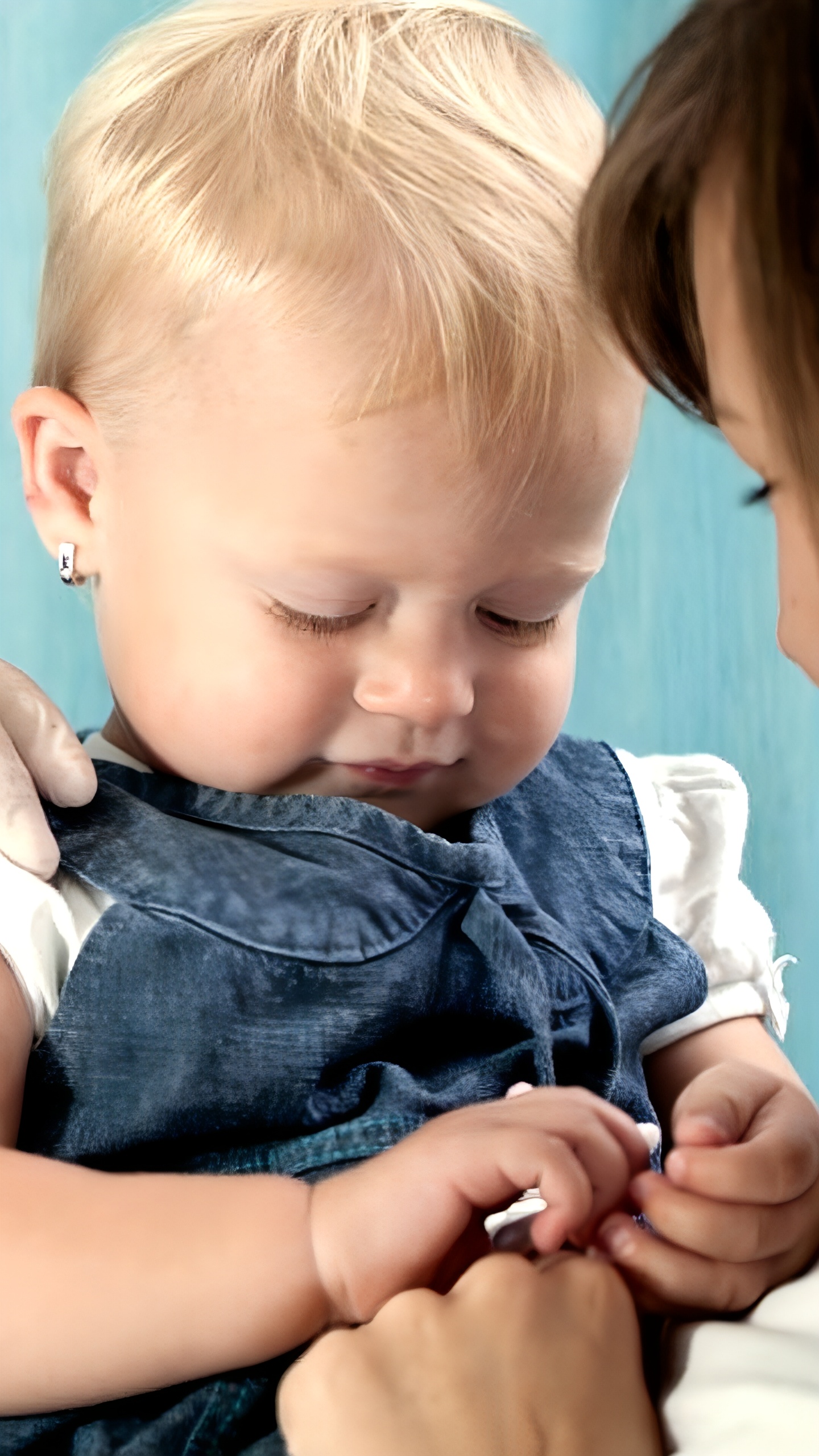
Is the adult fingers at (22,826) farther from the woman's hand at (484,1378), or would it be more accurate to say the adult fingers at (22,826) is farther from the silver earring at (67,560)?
the woman's hand at (484,1378)

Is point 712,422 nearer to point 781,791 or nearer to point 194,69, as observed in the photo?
point 194,69

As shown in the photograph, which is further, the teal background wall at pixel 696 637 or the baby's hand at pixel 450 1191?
the teal background wall at pixel 696 637

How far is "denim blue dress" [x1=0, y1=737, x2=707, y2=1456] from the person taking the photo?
2.35 feet

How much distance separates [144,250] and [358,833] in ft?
0.99

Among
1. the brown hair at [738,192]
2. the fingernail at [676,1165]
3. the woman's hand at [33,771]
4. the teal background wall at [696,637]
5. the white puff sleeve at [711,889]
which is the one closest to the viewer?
the brown hair at [738,192]

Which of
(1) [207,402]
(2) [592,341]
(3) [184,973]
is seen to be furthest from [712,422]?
(3) [184,973]

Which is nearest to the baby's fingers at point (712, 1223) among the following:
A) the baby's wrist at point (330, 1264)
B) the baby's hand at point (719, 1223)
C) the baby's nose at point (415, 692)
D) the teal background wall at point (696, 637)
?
the baby's hand at point (719, 1223)

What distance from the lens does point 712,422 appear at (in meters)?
0.70

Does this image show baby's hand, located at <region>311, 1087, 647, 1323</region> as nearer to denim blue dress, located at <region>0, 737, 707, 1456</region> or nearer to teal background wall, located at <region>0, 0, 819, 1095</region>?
denim blue dress, located at <region>0, 737, 707, 1456</region>

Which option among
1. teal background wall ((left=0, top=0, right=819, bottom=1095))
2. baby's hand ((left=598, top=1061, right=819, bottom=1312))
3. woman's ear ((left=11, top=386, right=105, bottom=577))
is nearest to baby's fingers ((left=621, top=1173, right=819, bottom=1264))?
baby's hand ((left=598, top=1061, right=819, bottom=1312))

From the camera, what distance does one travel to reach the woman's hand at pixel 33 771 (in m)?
0.72

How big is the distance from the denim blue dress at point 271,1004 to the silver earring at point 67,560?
11 centimetres

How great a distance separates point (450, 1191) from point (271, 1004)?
17 cm

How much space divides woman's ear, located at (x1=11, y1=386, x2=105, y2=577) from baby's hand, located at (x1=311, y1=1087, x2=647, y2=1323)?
1.22ft
